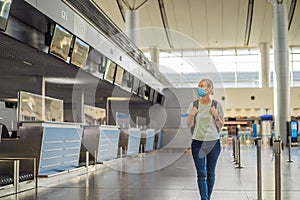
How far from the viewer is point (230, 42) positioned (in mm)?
31656

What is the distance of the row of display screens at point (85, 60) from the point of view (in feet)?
26.8

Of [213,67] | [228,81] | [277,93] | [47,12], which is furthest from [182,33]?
[47,12]

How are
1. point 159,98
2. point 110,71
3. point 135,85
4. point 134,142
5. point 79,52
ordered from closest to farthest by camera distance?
1. point 79,52
2. point 110,71
3. point 134,142
4. point 135,85
5. point 159,98

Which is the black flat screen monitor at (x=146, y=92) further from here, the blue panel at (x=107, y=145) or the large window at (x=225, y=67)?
the large window at (x=225, y=67)

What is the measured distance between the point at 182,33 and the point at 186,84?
4.32m

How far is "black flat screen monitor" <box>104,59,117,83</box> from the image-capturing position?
12.3m

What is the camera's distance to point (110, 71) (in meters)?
12.7


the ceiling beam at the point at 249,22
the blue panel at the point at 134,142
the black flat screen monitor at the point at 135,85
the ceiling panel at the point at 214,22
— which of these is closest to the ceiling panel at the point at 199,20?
the ceiling panel at the point at 214,22

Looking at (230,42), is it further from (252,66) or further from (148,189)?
(148,189)

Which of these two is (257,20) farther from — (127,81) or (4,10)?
(4,10)

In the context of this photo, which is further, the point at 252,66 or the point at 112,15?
the point at 252,66

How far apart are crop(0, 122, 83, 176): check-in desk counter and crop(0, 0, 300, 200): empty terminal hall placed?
2 centimetres

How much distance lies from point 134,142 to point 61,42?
26.3 ft

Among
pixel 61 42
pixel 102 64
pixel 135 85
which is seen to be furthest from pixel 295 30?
pixel 61 42
